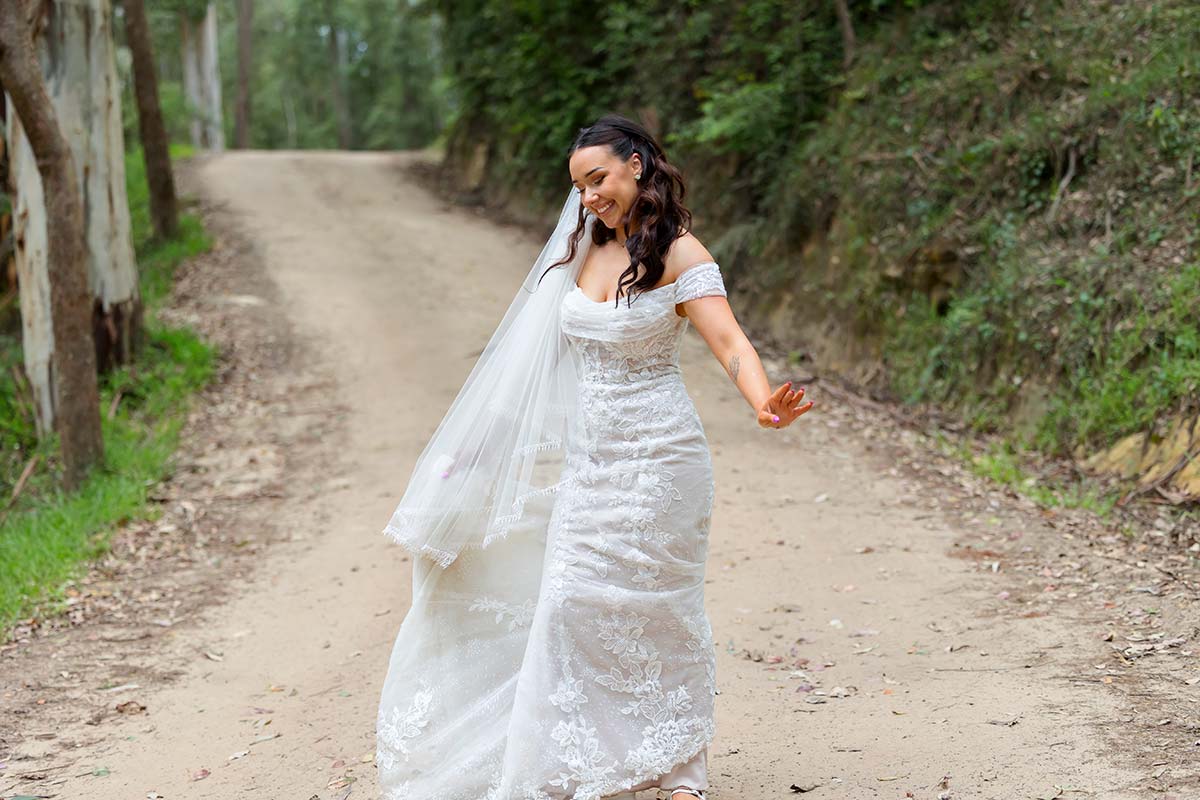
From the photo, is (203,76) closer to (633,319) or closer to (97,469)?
(97,469)

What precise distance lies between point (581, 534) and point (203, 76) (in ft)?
106

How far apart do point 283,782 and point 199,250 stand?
12746mm

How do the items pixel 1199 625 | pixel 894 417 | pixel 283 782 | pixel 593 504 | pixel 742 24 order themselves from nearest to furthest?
pixel 593 504 → pixel 283 782 → pixel 1199 625 → pixel 894 417 → pixel 742 24

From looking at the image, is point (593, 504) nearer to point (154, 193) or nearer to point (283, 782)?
point (283, 782)

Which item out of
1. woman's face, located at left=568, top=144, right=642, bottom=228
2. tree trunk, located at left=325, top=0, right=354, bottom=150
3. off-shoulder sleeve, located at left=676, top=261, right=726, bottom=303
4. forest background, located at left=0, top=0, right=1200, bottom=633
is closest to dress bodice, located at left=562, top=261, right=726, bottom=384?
off-shoulder sleeve, located at left=676, top=261, right=726, bottom=303

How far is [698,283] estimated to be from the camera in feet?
11.4

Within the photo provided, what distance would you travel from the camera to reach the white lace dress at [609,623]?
3.47 metres

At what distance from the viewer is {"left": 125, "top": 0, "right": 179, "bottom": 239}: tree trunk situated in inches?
594

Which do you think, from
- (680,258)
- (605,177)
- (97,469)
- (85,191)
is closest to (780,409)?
(680,258)

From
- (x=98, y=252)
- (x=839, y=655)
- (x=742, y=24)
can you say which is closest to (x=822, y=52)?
(x=742, y=24)

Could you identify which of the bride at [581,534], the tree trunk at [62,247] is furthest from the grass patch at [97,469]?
the bride at [581,534]

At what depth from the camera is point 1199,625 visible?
510 cm

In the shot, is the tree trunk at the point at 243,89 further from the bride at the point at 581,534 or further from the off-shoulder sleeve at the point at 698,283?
the off-shoulder sleeve at the point at 698,283

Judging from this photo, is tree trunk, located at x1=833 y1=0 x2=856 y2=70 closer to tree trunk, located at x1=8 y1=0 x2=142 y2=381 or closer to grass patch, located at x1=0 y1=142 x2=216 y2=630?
tree trunk, located at x1=8 y1=0 x2=142 y2=381
